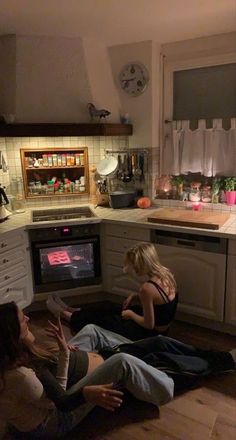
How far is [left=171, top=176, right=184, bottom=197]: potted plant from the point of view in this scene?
9.95ft

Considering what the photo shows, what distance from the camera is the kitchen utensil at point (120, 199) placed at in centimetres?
300

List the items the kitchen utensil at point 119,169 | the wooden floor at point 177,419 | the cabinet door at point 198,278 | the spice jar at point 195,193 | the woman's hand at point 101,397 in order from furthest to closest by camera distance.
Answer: the kitchen utensil at point 119,169, the spice jar at point 195,193, the cabinet door at point 198,278, the wooden floor at point 177,419, the woman's hand at point 101,397

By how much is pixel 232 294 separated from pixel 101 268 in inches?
43.5

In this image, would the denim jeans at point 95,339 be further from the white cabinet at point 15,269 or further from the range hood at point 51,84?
the range hood at point 51,84

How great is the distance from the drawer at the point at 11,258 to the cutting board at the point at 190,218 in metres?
1.03

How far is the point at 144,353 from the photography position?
1.99 meters

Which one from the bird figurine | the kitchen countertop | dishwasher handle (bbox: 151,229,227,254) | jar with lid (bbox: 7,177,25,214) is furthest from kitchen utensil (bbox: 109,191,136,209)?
jar with lid (bbox: 7,177,25,214)

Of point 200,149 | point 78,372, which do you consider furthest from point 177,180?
point 78,372

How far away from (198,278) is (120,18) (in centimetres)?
190

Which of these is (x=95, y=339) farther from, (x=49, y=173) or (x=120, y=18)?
(x=120, y=18)

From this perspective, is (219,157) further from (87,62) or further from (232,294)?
(87,62)

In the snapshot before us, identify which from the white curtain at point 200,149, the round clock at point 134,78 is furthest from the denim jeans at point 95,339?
the round clock at point 134,78

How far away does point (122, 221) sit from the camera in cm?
263

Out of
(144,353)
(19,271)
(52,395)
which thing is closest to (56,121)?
(19,271)
